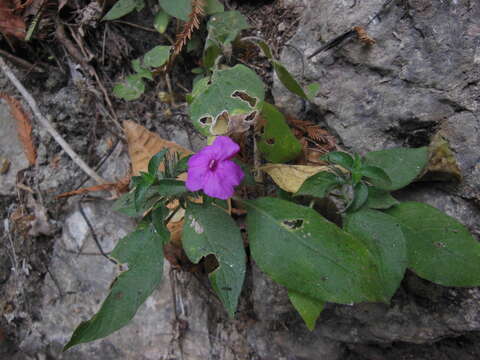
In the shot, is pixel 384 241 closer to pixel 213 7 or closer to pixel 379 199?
pixel 379 199

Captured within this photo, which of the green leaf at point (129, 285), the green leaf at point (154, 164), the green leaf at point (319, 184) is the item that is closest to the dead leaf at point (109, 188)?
the green leaf at point (129, 285)

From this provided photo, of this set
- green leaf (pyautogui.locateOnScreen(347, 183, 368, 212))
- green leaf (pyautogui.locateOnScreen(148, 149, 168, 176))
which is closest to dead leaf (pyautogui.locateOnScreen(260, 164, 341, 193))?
green leaf (pyautogui.locateOnScreen(347, 183, 368, 212))

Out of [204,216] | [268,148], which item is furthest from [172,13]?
[204,216]

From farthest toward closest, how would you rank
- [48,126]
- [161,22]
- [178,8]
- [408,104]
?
[48,126] → [161,22] → [178,8] → [408,104]

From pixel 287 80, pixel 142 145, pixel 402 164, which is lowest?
pixel 142 145

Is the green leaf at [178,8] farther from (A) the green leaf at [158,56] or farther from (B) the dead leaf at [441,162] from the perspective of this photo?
(B) the dead leaf at [441,162]

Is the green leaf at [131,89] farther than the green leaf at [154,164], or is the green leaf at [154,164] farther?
the green leaf at [131,89]

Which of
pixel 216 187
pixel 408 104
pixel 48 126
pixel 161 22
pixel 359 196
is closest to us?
pixel 216 187

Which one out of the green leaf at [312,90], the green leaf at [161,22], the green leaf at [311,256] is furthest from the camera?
the green leaf at [161,22]

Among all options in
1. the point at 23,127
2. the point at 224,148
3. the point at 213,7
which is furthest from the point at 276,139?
the point at 23,127
